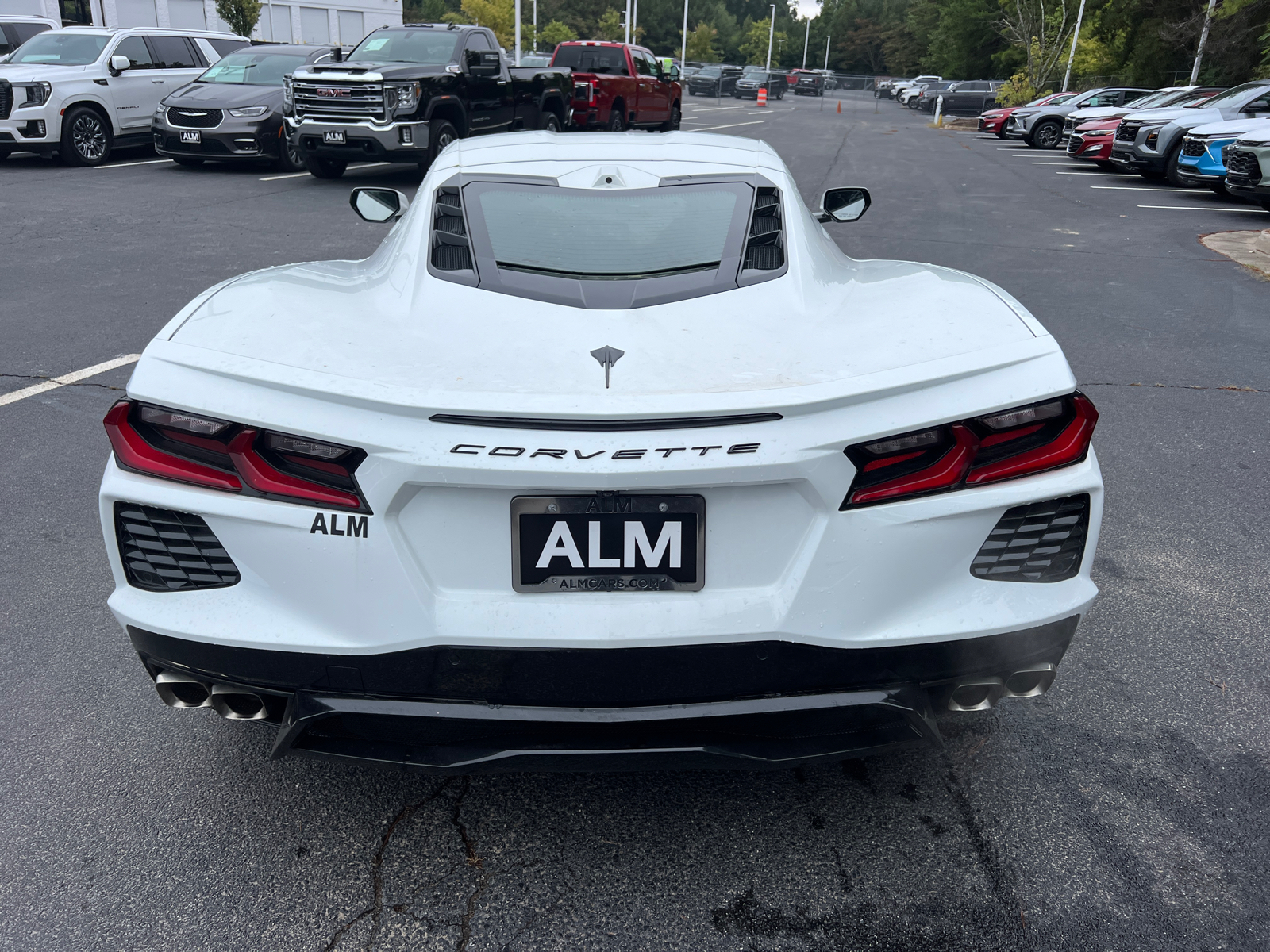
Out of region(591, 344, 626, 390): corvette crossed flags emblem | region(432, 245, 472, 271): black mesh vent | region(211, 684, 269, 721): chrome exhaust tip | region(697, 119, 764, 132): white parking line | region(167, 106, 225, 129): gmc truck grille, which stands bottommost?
region(697, 119, 764, 132): white parking line

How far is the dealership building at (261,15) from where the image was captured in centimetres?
3925

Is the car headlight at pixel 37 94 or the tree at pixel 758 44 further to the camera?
the tree at pixel 758 44

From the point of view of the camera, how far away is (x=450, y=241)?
2795mm

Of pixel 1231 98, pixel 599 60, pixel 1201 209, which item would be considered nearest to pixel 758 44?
pixel 599 60

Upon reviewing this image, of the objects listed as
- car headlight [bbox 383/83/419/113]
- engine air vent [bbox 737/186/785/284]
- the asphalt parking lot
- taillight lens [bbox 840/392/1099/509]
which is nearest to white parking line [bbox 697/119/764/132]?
car headlight [bbox 383/83/419/113]

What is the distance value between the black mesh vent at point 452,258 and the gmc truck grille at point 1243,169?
45.9ft

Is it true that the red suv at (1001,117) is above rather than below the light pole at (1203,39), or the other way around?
below

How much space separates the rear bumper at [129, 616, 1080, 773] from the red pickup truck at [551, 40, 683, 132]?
19053 millimetres

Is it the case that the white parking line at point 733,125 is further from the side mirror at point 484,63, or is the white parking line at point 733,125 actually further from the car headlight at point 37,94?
the car headlight at point 37,94

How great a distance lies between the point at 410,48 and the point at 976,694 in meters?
14.3

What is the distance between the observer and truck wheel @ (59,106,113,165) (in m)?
14.5

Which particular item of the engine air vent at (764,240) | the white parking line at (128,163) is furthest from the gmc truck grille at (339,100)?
the engine air vent at (764,240)

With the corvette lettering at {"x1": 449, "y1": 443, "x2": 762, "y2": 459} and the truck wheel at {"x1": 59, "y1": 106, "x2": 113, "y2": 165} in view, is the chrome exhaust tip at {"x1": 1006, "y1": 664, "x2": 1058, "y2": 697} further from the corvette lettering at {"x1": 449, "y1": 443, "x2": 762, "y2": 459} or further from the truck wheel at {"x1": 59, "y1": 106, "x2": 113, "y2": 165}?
the truck wheel at {"x1": 59, "y1": 106, "x2": 113, "y2": 165}

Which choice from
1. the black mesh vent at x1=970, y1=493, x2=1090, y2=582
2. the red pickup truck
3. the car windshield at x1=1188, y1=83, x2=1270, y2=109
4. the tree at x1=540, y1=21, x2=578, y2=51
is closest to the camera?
the black mesh vent at x1=970, y1=493, x2=1090, y2=582
